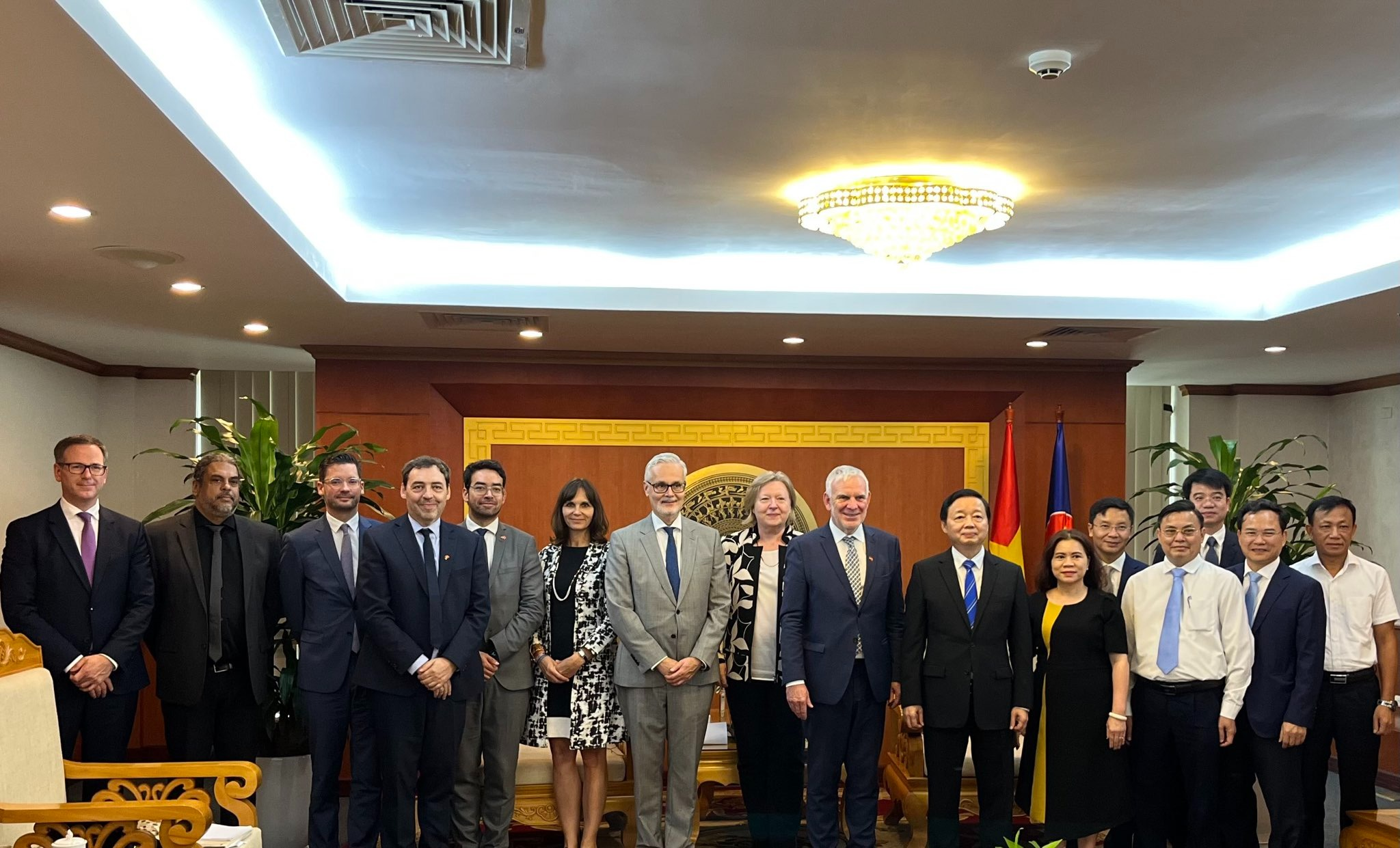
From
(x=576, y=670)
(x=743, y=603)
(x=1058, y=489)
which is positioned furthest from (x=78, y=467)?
(x=1058, y=489)

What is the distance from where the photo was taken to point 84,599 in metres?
4.08

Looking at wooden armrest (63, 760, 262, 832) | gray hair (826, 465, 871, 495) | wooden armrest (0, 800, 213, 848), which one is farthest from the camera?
gray hair (826, 465, 871, 495)

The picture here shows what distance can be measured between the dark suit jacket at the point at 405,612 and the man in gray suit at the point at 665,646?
1.78 ft

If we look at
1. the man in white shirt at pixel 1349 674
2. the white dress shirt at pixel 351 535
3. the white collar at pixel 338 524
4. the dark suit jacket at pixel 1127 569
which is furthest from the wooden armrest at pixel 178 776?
the man in white shirt at pixel 1349 674

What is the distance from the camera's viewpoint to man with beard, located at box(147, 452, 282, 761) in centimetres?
425

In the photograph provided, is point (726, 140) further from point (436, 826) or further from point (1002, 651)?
point (436, 826)

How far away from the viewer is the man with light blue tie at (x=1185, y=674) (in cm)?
410

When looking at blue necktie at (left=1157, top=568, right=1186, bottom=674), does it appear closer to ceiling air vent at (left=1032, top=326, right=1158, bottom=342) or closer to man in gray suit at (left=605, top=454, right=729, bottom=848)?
man in gray suit at (left=605, top=454, right=729, bottom=848)

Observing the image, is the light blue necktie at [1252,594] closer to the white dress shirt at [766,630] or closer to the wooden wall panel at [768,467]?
the white dress shirt at [766,630]

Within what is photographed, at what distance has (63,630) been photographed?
4.04 metres

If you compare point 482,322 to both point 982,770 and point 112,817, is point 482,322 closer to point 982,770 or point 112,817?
point 982,770

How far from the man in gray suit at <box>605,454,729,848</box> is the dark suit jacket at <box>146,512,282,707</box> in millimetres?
1330

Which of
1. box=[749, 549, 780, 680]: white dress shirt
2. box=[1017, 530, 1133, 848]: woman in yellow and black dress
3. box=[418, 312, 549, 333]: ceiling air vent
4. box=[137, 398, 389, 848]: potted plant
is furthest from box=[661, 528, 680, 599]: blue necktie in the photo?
box=[418, 312, 549, 333]: ceiling air vent

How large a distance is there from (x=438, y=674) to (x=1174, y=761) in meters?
2.64
